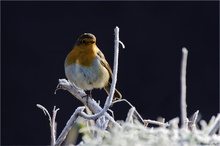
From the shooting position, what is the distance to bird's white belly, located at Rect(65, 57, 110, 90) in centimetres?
395

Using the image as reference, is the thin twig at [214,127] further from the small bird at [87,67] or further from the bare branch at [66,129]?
the small bird at [87,67]

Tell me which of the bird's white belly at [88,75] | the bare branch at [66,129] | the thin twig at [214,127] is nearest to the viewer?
the thin twig at [214,127]

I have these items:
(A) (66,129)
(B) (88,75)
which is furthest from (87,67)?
(A) (66,129)

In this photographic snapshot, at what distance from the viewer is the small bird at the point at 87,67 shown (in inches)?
157

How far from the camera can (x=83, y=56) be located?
160 inches

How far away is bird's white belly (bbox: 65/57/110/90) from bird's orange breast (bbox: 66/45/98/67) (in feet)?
0.08

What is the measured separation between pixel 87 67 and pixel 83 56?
0.22ft

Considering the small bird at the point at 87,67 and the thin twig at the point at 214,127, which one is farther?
the small bird at the point at 87,67

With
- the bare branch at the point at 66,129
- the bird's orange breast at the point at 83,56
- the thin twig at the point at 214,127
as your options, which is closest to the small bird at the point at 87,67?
the bird's orange breast at the point at 83,56

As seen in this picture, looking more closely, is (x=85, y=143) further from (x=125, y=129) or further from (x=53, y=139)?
(x=53, y=139)

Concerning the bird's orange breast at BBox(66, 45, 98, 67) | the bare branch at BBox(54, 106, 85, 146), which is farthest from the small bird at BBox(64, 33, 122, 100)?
the bare branch at BBox(54, 106, 85, 146)

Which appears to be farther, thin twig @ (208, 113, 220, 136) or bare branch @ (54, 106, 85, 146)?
Answer: bare branch @ (54, 106, 85, 146)

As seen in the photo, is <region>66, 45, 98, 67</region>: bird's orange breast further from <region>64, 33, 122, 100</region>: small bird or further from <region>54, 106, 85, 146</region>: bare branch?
<region>54, 106, 85, 146</region>: bare branch

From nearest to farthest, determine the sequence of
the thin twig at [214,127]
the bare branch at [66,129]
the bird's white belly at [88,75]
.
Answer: the thin twig at [214,127], the bare branch at [66,129], the bird's white belly at [88,75]
